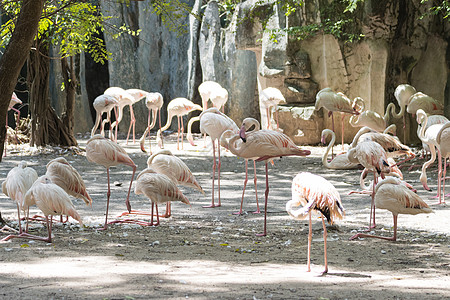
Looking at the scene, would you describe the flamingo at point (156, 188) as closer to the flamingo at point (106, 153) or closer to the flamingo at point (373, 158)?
the flamingo at point (106, 153)

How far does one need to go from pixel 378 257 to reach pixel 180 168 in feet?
7.34

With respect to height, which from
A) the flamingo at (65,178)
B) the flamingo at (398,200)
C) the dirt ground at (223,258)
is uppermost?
the flamingo at (65,178)

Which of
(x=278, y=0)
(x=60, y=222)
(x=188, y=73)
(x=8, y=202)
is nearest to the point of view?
→ (x=60, y=222)

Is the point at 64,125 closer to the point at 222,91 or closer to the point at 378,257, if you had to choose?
the point at 222,91

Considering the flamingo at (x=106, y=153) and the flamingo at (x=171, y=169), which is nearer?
the flamingo at (x=106, y=153)

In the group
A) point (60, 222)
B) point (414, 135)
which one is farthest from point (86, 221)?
point (414, 135)

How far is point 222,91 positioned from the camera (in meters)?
12.5

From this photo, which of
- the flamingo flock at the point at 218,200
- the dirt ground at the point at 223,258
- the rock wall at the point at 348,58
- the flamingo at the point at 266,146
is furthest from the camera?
the rock wall at the point at 348,58

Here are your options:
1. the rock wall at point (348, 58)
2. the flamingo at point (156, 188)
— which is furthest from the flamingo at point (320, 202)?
the rock wall at point (348, 58)

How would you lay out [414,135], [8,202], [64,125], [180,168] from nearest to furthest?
1. [180,168]
2. [8,202]
3. [64,125]
4. [414,135]

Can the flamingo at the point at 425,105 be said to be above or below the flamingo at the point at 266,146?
above

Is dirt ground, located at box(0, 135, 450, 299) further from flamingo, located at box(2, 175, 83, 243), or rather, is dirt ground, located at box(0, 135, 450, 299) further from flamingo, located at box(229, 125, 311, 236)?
flamingo, located at box(229, 125, 311, 236)

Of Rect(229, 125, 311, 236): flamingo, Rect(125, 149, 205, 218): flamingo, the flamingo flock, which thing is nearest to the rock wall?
the flamingo flock

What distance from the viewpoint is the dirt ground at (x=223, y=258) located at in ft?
11.0
